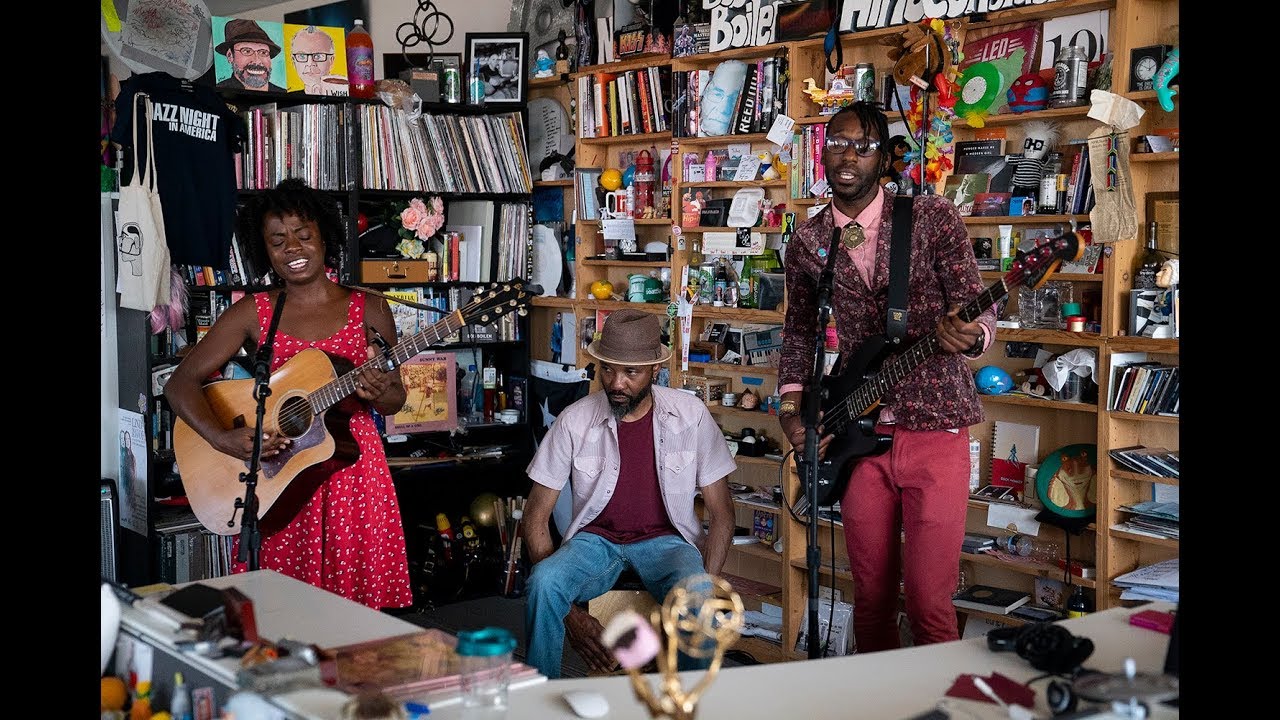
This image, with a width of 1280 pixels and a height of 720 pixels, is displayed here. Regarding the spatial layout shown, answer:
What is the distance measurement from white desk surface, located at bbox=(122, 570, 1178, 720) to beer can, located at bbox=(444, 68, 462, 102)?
3.75 m

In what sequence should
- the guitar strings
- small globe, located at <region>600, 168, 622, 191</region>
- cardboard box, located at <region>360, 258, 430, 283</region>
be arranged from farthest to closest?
small globe, located at <region>600, 168, 622, 191</region> → cardboard box, located at <region>360, 258, 430, 283</region> → the guitar strings

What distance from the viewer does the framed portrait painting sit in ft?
18.7

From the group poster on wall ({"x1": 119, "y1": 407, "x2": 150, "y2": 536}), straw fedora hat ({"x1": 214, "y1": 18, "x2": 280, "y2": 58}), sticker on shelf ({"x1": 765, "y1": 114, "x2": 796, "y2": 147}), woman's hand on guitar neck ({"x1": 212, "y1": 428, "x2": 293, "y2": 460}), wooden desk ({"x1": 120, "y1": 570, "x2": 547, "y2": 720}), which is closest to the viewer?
wooden desk ({"x1": 120, "y1": 570, "x2": 547, "y2": 720})

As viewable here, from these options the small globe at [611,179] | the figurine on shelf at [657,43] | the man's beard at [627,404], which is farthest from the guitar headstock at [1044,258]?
the small globe at [611,179]

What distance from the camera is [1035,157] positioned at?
Result: 406 centimetres

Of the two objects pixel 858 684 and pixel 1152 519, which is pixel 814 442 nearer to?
pixel 858 684

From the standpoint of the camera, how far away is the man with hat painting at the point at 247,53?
4969 millimetres

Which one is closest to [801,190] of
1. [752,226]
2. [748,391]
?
[752,226]

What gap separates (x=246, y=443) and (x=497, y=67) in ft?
9.24

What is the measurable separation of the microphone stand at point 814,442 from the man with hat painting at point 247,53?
2.96 metres

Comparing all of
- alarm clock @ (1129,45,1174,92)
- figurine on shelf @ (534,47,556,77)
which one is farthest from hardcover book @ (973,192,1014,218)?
figurine on shelf @ (534,47,556,77)

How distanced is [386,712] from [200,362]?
2186mm

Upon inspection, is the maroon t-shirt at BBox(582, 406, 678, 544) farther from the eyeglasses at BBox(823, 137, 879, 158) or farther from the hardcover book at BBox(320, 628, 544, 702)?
the hardcover book at BBox(320, 628, 544, 702)

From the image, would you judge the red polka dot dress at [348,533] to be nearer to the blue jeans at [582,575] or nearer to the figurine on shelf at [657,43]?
the blue jeans at [582,575]
